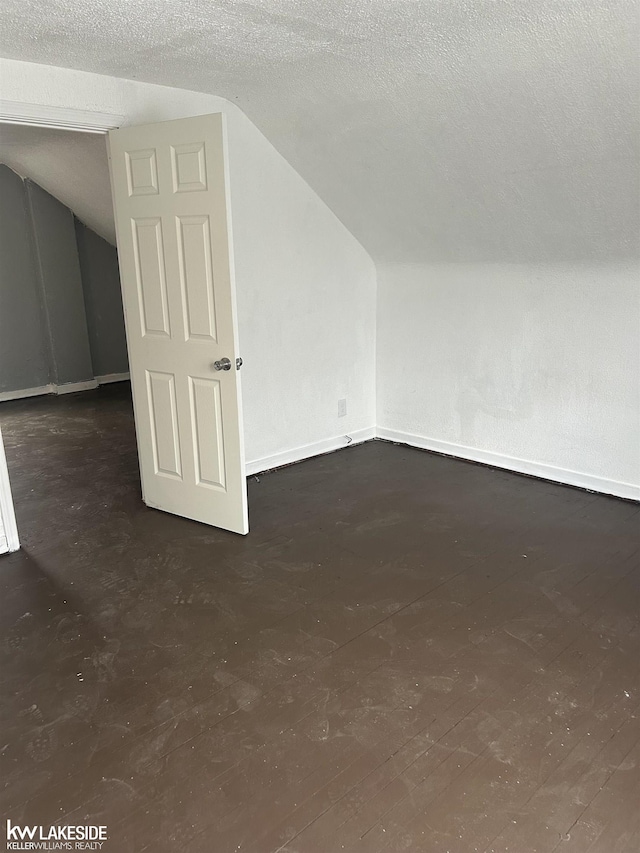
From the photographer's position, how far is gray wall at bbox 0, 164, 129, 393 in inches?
244

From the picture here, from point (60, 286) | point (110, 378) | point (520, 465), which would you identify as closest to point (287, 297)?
point (520, 465)

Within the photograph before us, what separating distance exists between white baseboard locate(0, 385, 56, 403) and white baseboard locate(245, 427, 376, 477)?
351 centimetres

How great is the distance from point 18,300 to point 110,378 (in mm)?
1221

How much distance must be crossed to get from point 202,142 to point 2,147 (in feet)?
9.88

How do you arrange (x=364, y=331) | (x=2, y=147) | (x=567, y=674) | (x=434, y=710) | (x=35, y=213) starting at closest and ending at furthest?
(x=434, y=710)
(x=567, y=674)
(x=364, y=331)
(x=2, y=147)
(x=35, y=213)

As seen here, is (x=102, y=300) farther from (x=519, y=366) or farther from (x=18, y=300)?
(x=519, y=366)

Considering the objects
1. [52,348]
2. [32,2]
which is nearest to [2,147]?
[52,348]

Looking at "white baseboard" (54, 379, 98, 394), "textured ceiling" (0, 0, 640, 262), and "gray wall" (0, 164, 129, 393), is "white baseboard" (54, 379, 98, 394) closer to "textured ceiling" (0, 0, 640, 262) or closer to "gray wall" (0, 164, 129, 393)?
"gray wall" (0, 164, 129, 393)

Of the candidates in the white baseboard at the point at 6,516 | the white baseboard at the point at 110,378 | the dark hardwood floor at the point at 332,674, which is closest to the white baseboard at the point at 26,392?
the white baseboard at the point at 110,378

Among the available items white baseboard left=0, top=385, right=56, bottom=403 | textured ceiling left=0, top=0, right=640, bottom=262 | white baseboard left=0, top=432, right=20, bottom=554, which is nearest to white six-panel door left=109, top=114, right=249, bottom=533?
textured ceiling left=0, top=0, right=640, bottom=262

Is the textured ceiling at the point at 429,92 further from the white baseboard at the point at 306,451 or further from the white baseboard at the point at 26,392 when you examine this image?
the white baseboard at the point at 26,392

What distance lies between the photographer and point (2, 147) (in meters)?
5.02

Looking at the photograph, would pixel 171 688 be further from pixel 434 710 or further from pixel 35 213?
pixel 35 213
